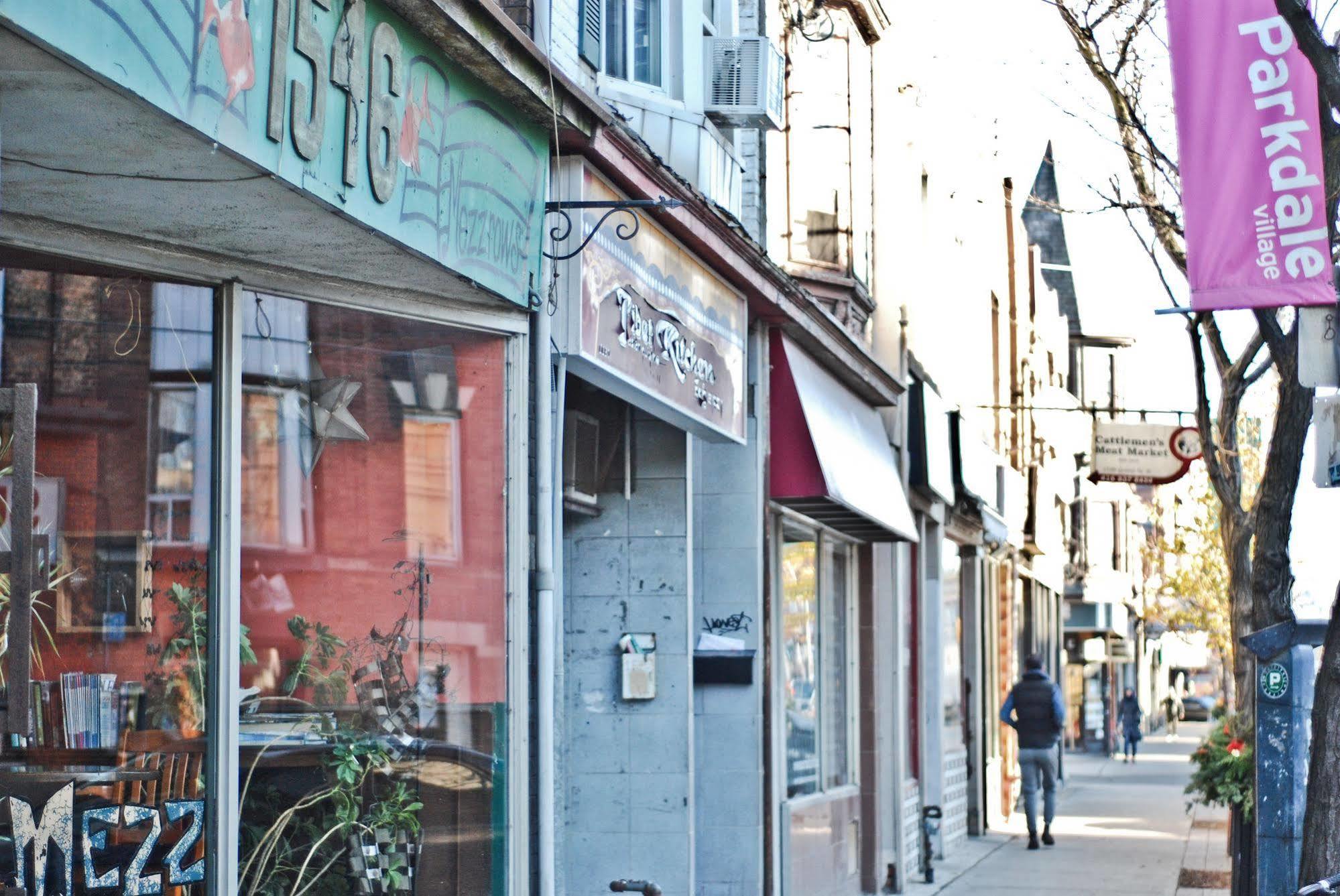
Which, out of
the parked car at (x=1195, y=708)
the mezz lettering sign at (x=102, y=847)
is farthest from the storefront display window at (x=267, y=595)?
the parked car at (x=1195, y=708)

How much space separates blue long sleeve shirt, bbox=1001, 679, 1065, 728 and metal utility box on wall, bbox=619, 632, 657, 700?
383 inches

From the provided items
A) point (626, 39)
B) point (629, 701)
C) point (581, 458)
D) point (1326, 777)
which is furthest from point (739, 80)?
point (1326, 777)

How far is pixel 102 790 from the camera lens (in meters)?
5.88

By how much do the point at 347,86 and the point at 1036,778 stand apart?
14649 mm

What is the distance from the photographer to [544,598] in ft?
25.9

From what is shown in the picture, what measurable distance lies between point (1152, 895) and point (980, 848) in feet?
16.7

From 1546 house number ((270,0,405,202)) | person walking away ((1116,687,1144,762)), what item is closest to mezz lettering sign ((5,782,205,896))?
1546 house number ((270,0,405,202))

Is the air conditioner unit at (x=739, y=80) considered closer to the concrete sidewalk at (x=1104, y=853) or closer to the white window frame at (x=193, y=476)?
the white window frame at (x=193, y=476)

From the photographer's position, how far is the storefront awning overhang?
1207 cm

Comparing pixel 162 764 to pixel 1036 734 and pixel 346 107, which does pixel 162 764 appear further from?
pixel 1036 734

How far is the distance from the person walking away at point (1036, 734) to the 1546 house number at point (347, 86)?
1399 cm

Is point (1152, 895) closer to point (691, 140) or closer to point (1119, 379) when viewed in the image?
point (691, 140)

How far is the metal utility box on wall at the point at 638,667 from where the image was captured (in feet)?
33.3

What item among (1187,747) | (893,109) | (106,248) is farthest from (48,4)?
(1187,747)
